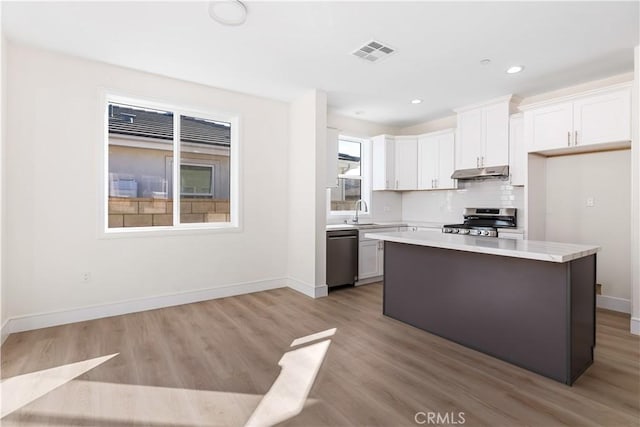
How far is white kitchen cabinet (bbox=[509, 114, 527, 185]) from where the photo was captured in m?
4.24

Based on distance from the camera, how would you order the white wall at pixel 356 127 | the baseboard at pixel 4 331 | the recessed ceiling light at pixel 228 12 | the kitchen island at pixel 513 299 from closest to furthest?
the kitchen island at pixel 513 299
the recessed ceiling light at pixel 228 12
the baseboard at pixel 4 331
the white wall at pixel 356 127

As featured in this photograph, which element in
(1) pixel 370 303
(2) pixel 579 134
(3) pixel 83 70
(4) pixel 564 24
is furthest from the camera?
(1) pixel 370 303

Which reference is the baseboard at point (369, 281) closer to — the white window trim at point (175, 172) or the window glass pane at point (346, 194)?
the window glass pane at point (346, 194)

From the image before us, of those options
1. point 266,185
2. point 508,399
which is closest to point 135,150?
point 266,185

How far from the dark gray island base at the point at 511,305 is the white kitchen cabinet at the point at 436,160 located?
8.07 feet

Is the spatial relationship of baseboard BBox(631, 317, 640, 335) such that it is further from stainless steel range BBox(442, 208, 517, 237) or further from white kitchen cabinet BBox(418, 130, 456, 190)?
white kitchen cabinet BBox(418, 130, 456, 190)

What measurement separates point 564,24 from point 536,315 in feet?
7.94

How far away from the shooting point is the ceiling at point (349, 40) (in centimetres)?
252

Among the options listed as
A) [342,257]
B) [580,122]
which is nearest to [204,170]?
[342,257]

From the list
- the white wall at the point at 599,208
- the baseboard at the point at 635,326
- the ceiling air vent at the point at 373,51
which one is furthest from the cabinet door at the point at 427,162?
the baseboard at the point at 635,326

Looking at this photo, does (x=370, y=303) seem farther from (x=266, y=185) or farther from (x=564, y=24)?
(x=564, y=24)

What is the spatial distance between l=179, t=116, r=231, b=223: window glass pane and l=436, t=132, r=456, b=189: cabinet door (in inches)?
134

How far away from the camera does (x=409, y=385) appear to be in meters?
2.21

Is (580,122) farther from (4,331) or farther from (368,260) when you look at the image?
(4,331)
